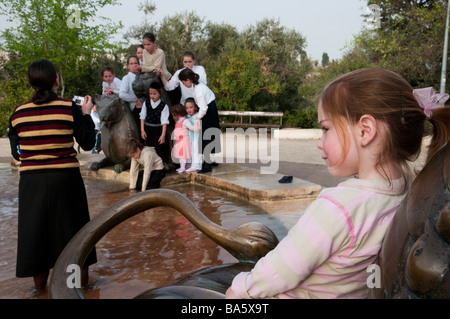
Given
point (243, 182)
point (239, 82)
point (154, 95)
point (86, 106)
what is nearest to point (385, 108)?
point (86, 106)

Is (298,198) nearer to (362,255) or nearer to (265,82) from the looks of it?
(362,255)

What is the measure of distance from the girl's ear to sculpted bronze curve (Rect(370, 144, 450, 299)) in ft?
1.23

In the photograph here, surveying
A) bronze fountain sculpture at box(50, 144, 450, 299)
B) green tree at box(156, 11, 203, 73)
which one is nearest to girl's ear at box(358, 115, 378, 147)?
bronze fountain sculpture at box(50, 144, 450, 299)

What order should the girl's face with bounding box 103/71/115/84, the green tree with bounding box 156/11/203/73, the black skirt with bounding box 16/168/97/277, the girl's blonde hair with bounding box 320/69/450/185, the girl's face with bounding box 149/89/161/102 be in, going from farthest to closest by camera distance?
the green tree with bounding box 156/11/203/73 → the girl's face with bounding box 103/71/115/84 → the girl's face with bounding box 149/89/161/102 → the black skirt with bounding box 16/168/97/277 → the girl's blonde hair with bounding box 320/69/450/185

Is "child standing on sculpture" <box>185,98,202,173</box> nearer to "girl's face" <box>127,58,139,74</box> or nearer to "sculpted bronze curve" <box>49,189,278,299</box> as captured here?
"girl's face" <box>127,58,139,74</box>

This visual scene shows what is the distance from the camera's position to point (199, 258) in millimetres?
3633

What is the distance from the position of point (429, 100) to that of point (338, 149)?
305mm

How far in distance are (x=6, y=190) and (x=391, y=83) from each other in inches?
265

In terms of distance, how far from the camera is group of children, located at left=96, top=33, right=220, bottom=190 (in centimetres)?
686

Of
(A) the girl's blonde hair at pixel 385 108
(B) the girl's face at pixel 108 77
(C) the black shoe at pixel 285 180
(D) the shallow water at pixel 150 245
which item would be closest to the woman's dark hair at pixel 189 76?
(B) the girl's face at pixel 108 77

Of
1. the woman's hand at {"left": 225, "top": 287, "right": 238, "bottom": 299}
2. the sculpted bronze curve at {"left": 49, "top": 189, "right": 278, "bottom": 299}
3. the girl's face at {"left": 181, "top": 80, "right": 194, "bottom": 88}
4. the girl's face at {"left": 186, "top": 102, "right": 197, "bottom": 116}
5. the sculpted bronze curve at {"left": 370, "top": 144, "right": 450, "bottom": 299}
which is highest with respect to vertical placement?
the girl's face at {"left": 181, "top": 80, "right": 194, "bottom": 88}

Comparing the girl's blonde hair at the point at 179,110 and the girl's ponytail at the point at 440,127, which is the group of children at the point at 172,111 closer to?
the girl's blonde hair at the point at 179,110

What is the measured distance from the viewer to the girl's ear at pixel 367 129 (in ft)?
4.19

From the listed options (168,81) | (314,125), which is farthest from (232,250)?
(314,125)
